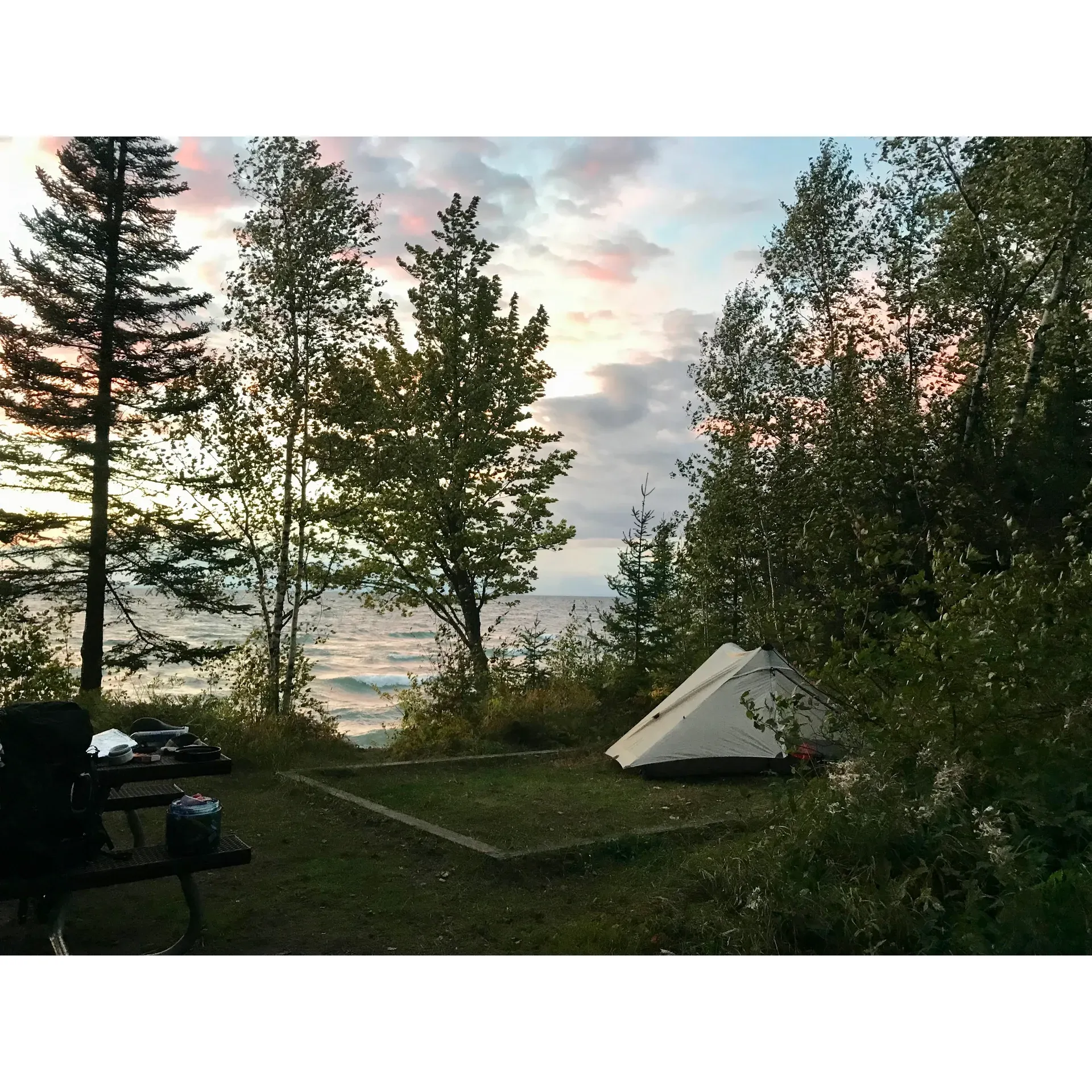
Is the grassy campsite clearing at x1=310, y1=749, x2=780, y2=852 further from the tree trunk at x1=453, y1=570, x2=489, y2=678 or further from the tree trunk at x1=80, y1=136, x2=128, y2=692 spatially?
the tree trunk at x1=453, y1=570, x2=489, y2=678

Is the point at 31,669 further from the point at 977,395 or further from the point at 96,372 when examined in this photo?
the point at 977,395

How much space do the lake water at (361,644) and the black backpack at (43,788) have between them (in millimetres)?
4955

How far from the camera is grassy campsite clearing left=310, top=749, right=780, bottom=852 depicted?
4609 millimetres

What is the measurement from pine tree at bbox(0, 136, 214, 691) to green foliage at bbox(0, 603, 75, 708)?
3.61ft

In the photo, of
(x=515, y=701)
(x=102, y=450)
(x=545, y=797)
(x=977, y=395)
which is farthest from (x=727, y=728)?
(x=102, y=450)

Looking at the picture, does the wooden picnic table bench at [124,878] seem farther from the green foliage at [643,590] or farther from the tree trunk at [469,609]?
the tree trunk at [469,609]

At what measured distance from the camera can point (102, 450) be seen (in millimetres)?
8047


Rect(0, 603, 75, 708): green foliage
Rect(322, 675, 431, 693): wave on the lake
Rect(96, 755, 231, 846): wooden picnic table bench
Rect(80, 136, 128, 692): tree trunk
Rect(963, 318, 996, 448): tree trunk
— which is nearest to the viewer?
Rect(96, 755, 231, 846): wooden picnic table bench

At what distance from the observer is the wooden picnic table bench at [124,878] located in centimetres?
256

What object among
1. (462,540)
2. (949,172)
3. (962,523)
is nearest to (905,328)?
(949,172)

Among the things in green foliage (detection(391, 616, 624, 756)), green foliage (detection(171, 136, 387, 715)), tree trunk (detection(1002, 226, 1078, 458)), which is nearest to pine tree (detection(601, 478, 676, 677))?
green foliage (detection(391, 616, 624, 756))

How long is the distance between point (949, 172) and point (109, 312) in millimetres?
7585

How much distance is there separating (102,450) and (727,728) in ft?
19.7
